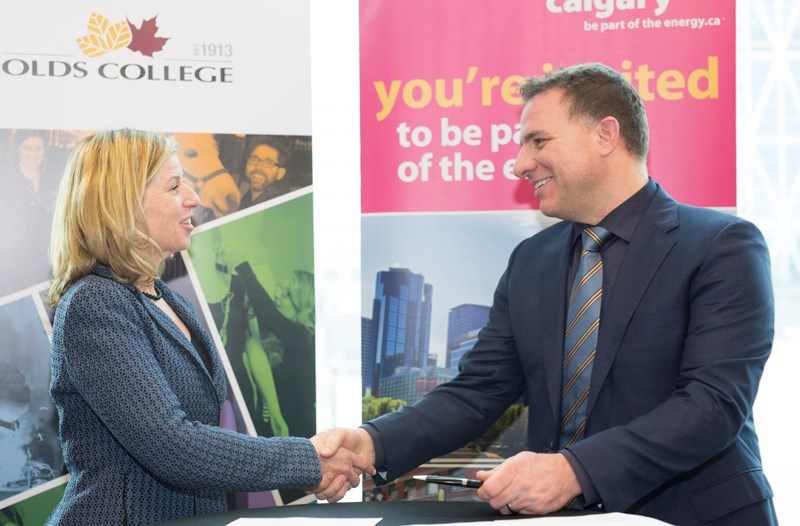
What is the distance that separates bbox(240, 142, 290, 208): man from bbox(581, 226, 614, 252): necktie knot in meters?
1.52

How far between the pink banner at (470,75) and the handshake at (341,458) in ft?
4.43

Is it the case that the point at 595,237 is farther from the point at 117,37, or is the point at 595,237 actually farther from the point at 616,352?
the point at 117,37

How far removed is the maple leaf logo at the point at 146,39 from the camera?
159 inches

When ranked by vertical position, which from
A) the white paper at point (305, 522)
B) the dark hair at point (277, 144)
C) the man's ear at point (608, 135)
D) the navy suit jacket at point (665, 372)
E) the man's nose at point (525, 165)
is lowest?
the white paper at point (305, 522)

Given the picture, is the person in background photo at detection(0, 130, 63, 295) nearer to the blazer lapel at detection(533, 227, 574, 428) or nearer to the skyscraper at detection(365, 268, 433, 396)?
the skyscraper at detection(365, 268, 433, 396)

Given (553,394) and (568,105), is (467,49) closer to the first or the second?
(568,105)

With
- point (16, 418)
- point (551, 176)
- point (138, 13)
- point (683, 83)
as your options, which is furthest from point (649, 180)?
Answer: point (16, 418)

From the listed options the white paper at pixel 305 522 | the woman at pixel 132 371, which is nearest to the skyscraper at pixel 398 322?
the woman at pixel 132 371

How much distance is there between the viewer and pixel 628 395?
282 centimetres

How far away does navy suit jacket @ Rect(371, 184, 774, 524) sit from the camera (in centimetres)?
257

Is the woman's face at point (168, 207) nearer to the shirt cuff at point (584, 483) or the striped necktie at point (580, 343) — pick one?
the striped necktie at point (580, 343)

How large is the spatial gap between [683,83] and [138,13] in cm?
239

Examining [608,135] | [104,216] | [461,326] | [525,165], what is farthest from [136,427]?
[461,326]

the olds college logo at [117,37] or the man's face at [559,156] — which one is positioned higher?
the olds college logo at [117,37]
